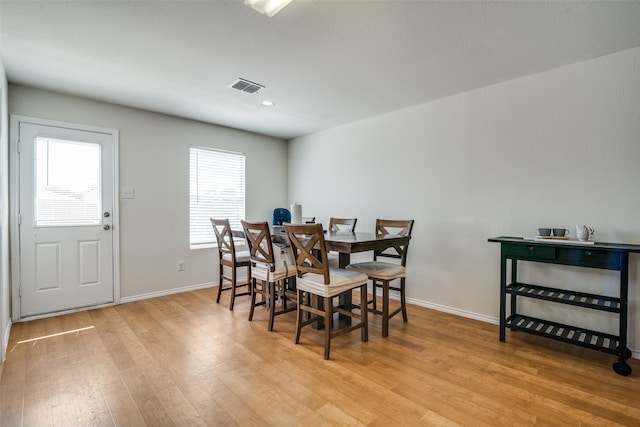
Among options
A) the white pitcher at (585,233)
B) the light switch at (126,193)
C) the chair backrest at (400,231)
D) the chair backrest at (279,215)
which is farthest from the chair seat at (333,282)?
the light switch at (126,193)

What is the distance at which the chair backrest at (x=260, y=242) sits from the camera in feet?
8.98

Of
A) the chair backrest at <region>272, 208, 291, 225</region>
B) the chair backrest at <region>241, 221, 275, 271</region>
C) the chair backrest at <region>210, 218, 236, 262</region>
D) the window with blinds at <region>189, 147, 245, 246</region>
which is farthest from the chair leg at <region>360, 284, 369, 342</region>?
the window with blinds at <region>189, 147, 245, 246</region>

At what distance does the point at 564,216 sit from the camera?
2.59m

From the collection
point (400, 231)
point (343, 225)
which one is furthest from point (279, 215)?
point (400, 231)

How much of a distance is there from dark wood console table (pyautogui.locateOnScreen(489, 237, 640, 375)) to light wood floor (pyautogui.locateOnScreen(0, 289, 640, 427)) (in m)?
0.16

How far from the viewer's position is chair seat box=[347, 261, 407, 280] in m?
2.73

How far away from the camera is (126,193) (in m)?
3.61

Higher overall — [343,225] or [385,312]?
[343,225]

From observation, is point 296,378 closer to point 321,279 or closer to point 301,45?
point 321,279

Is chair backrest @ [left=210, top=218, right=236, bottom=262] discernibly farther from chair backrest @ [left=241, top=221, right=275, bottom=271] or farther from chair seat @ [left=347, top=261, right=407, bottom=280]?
chair seat @ [left=347, top=261, right=407, bottom=280]

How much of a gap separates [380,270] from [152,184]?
3053mm

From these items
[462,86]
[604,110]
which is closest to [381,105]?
[462,86]

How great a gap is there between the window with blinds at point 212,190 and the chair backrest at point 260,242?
1.64m

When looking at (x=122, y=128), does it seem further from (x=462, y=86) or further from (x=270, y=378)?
(x=462, y=86)
